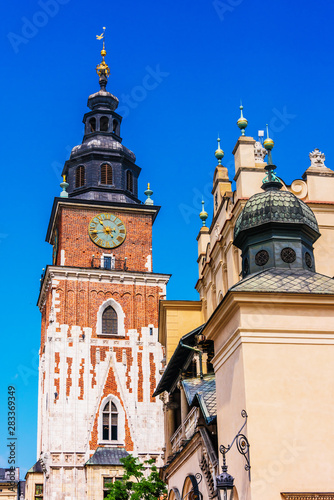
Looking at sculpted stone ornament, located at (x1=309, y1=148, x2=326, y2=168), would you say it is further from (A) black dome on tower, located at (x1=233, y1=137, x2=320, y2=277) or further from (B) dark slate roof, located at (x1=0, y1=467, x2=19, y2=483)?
(B) dark slate roof, located at (x1=0, y1=467, x2=19, y2=483)

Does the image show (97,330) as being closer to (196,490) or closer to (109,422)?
(109,422)

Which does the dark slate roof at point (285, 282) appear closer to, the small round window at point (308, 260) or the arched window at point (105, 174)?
the small round window at point (308, 260)

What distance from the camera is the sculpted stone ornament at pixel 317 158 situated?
25922 mm

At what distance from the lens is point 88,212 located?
164 ft

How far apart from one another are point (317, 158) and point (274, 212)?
8404 mm

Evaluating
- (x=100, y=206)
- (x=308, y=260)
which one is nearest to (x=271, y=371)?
(x=308, y=260)

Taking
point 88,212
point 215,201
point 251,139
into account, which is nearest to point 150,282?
point 88,212

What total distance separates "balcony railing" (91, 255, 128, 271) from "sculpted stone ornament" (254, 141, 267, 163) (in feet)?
78.3

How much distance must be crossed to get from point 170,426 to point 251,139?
10165 mm

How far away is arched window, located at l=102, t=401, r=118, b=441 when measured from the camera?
45125mm

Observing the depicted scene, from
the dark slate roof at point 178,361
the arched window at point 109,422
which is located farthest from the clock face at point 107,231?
the dark slate roof at point 178,361

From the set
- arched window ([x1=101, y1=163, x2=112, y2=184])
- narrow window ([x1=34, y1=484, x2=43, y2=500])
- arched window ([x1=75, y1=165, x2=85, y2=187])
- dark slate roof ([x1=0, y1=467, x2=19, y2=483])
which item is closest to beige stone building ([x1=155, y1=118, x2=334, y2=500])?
narrow window ([x1=34, y1=484, x2=43, y2=500])

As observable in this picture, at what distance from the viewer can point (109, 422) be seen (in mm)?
45438

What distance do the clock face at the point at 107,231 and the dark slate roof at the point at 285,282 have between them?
1285 inches
